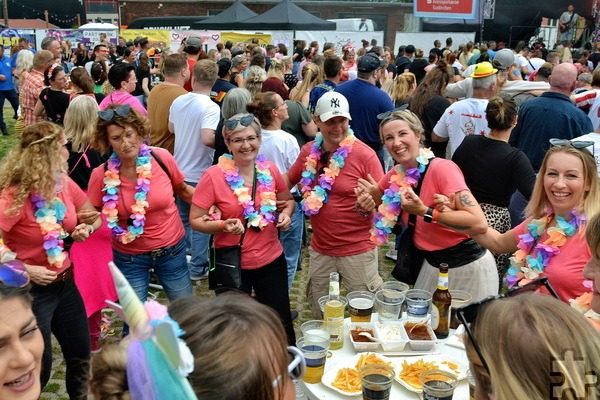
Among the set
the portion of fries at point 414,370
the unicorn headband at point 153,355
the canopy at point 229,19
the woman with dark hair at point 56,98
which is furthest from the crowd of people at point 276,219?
the canopy at point 229,19

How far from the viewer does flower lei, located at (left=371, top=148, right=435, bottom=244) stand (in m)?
3.47

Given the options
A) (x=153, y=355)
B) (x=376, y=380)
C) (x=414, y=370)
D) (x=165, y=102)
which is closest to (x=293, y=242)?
(x=165, y=102)

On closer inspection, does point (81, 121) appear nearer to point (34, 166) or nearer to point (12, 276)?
point (34, 166)

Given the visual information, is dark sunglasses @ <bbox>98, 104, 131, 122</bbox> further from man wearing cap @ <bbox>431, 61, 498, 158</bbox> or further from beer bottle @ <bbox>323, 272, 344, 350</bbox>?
man wearing cap @ <bbox>431, 61, 498, 158</bbox>

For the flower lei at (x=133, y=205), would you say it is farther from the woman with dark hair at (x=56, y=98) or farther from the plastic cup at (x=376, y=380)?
the woman with dark hair at (x=56, y=98)

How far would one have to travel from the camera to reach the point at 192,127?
523 cm

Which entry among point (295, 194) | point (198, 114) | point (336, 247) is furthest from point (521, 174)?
point (198, 114)

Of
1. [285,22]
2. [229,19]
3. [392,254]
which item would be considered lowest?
[392,254]

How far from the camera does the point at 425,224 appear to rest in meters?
3.43

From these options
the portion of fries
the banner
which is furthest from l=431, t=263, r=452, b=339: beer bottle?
the banner

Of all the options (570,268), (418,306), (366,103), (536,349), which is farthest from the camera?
(366,103)

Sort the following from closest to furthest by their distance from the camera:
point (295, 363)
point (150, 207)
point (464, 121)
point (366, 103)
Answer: point (295, 363) → point (150, 207) → point (464, 121) → point (366, 103)

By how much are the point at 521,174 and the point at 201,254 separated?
9.98 feet

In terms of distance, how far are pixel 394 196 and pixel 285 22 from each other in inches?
673
